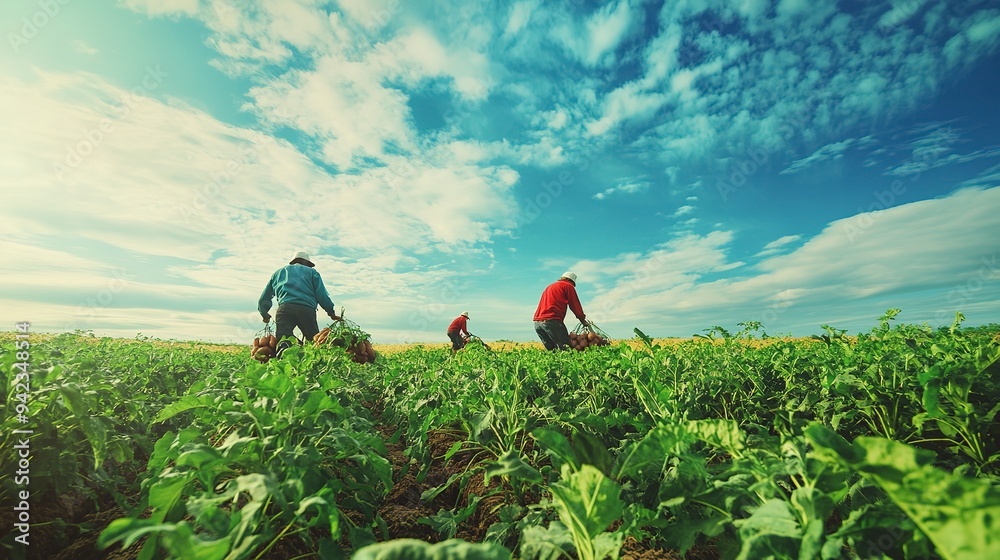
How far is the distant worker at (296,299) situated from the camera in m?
8.36

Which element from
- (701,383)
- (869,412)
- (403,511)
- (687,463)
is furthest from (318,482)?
(869,412)

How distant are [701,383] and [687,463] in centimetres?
203

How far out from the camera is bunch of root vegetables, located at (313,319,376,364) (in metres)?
8.01

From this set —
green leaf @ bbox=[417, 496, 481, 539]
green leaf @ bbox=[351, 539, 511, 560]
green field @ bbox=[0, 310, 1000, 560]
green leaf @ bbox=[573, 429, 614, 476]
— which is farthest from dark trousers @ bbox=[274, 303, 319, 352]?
green leaf @ bbox=[351, 539, 511, 560]

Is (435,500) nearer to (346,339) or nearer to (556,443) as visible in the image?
(556,443)

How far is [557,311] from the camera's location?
33.2 ft

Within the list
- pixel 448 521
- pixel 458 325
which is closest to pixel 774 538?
pixel 448 521

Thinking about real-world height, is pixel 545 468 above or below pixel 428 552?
below

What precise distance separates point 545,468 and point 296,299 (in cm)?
746

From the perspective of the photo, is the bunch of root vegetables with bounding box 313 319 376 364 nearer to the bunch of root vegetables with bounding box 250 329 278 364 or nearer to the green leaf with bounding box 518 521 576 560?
the bunch of root vegetables with bounding box 250 329 278 364

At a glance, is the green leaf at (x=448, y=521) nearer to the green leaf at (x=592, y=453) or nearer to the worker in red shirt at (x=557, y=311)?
the green leaf at (x=592, y=453)

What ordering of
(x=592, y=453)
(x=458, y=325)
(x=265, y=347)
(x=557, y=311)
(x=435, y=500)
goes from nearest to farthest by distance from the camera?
(x=592, y=453) < (x=435, y=500) < (x=265, y=347) < (x=557, y=311) < (x=458, y=325)

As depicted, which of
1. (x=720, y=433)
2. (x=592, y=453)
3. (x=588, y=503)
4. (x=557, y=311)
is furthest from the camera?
(x=557, y=311)

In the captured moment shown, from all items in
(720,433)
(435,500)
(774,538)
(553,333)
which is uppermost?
(553,333)
